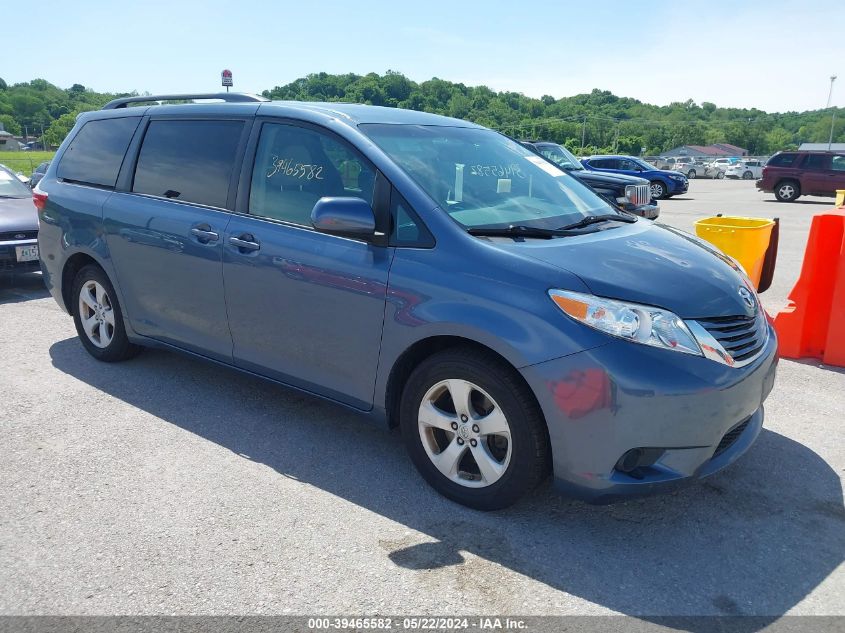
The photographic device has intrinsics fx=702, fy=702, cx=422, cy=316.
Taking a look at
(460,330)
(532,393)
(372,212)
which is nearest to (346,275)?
(372,212)

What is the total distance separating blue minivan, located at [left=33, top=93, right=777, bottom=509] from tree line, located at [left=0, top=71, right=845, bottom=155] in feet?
240

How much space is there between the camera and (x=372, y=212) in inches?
130

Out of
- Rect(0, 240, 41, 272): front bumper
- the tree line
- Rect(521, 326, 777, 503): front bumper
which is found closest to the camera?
Rect(521, 326, 777, 503): front bumper

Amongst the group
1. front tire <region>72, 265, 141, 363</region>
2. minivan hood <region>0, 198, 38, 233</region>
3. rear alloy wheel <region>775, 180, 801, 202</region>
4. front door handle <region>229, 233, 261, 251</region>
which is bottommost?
front tire <region>72, 265, 141, 363</region>

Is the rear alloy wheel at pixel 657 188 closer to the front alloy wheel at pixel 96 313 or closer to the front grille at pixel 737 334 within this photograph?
the front alloy wheel at pixel 96 313

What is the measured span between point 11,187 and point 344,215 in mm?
7370

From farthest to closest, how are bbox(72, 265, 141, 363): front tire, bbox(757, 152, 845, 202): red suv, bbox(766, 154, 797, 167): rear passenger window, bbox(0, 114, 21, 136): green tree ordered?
bbox(0, 114, 21, 136): green tree → bbox(766, 154, 797, 167): rear passenger window → bbox(757, 152, 845, 202): red suv → bbox(72, 265, 141, 363): front tire

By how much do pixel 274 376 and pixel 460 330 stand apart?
1375mm

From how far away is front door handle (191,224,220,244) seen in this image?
399 centimetres

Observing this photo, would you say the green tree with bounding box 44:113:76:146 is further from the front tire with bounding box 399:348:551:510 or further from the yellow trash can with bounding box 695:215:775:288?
the front tire with bounding box 399:348:551:510

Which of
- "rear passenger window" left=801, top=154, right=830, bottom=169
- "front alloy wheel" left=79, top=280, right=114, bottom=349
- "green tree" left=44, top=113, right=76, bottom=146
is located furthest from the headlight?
"green tree" left=44, top=113, right=76, bottom=146

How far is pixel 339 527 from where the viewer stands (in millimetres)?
3086

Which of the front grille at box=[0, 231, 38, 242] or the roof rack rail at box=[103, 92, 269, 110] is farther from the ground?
the roof rack rail at box=[103, 92, 269, 110]

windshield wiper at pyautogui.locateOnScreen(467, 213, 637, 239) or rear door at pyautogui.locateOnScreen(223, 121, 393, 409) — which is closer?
windshield wiper at pyautogui.locateOnScreen(467, 213, 637, 239)
